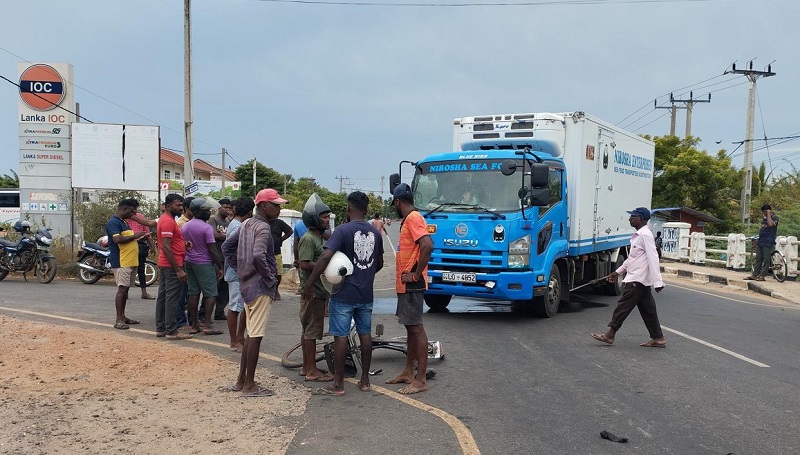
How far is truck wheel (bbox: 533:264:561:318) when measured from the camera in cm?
1038

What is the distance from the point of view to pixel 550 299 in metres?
10.6

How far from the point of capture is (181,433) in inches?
190

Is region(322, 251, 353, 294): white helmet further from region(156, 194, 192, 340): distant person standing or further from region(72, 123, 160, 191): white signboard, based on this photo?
region(72, 123, 160, 191): white signboard

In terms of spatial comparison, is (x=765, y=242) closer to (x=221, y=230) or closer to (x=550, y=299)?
(x=550, y=299)

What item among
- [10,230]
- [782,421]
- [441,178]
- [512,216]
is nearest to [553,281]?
[512,216]

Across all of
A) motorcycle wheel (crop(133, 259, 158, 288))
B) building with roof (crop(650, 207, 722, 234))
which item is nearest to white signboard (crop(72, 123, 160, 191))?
motorcycle wheel (crop(133, 259, 158, 288))

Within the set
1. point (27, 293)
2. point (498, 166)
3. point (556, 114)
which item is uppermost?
point (556, 114)

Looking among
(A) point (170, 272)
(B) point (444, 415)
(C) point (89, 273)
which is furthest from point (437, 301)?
(C) point (89, 273)

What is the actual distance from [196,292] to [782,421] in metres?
6.54

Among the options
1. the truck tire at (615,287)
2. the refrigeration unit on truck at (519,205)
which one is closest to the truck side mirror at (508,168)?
the refrigeration unit on truck at (519,205)

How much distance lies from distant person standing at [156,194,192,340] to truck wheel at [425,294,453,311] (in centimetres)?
426

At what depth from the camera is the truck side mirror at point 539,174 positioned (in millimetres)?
9195

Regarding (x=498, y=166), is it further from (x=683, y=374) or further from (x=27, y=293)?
(x=27, y=293)

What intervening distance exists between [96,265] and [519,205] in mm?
9484
